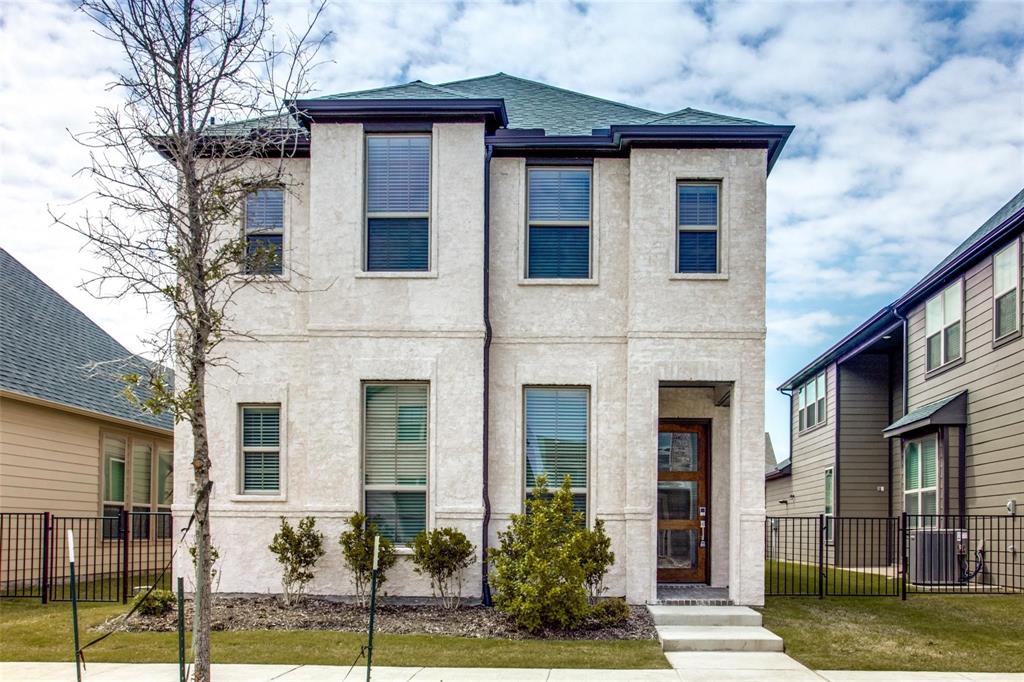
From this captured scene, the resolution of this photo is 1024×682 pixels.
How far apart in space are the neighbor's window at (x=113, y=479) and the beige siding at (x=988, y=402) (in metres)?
15.2

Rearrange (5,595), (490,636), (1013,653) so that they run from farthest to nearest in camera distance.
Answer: (5,595)
(490,636)
(1013,653)

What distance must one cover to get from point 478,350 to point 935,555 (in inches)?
328

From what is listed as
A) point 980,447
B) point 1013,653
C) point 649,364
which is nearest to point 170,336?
point 649,364

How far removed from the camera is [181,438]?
1326 centimetres

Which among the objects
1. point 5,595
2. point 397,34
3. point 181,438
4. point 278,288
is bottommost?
point 5,595

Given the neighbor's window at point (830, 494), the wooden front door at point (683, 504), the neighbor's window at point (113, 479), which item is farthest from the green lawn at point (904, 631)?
the neighbor's window at point (113, 479)

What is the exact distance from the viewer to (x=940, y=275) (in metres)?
17.6

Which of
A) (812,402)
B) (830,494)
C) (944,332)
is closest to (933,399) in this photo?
(944,332)

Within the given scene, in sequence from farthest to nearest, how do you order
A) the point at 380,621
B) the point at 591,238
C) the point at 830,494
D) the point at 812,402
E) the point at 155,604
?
the point at 812,402
the point at 830,494
the point at 591,238
the point at 380,621
the point at 155,604

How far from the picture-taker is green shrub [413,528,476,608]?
12070 mm

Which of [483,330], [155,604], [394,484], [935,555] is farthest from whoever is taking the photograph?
[935,555]

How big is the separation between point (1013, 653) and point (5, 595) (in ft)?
43.1

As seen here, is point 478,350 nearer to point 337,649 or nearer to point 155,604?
point 337,649

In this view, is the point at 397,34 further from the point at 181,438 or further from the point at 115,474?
the point at 115,474
